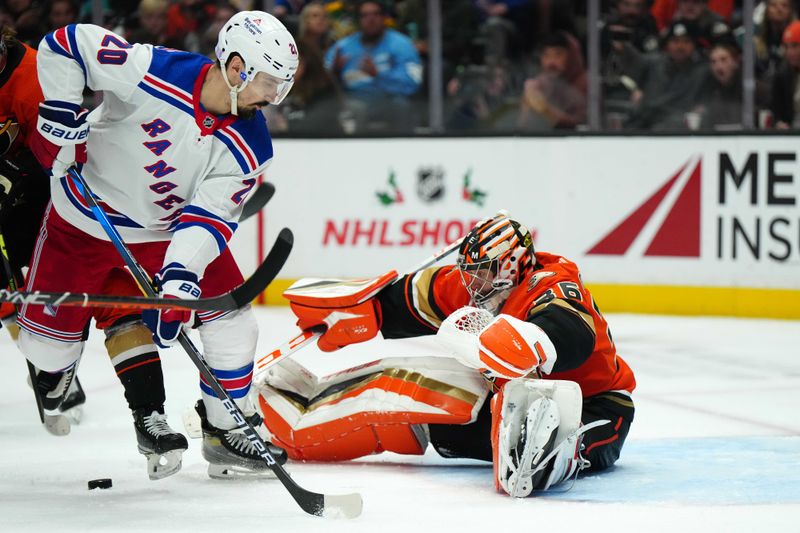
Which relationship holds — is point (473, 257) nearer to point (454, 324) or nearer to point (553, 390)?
point (454, 324)

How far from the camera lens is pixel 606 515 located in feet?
8.71

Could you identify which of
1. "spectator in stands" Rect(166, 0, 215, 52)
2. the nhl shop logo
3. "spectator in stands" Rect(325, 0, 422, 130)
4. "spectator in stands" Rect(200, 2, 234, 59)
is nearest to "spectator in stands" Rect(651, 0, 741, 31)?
the nhl shop logo

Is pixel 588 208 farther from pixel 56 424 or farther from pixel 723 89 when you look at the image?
pixel 56 424

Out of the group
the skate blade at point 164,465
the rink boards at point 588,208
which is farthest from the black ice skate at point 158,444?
the rink boards at point 588,208

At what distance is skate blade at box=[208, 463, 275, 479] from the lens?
301cm

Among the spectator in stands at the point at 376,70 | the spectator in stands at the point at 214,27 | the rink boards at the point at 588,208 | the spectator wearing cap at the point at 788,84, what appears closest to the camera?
the rink boards at the point at 588,208

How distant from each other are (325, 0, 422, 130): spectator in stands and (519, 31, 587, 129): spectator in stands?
1.87 feet

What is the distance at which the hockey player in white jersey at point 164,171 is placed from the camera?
2.74 m

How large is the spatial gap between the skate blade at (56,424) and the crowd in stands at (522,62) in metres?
2.80

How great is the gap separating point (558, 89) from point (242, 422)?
11.9 ft

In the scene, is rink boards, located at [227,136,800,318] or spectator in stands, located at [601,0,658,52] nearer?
rink boards, located at [227,136,800,318]

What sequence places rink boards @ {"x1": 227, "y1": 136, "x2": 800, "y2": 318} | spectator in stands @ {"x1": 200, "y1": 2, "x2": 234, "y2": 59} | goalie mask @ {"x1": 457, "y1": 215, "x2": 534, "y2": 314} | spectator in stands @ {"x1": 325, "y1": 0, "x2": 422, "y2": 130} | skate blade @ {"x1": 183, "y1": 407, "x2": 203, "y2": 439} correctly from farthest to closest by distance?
spectator in stands @ {"x1": 200, "y1": 2, "x2": 234, "y2": 59} → spectator in stands @ {"x1": 325, "y1": 0, "x2": 422, "y2": 130} → rink boards @ {"x1": 227, "y1": 136, "x2": 800, "y2": 318} → skate blade @ {"x1": 183, "y1": 407, "x2": 203, "y2": 439} → goalie mask @ {"x1": 457, "y1": 215, "x2": 534, "y2": 314}

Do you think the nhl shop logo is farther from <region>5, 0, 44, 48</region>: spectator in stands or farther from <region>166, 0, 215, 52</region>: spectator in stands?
<region>5, 0, 44, 48</region>: spectator in stands

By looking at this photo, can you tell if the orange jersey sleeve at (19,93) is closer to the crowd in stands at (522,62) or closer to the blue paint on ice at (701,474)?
the blue paint on ice at (701,474)
